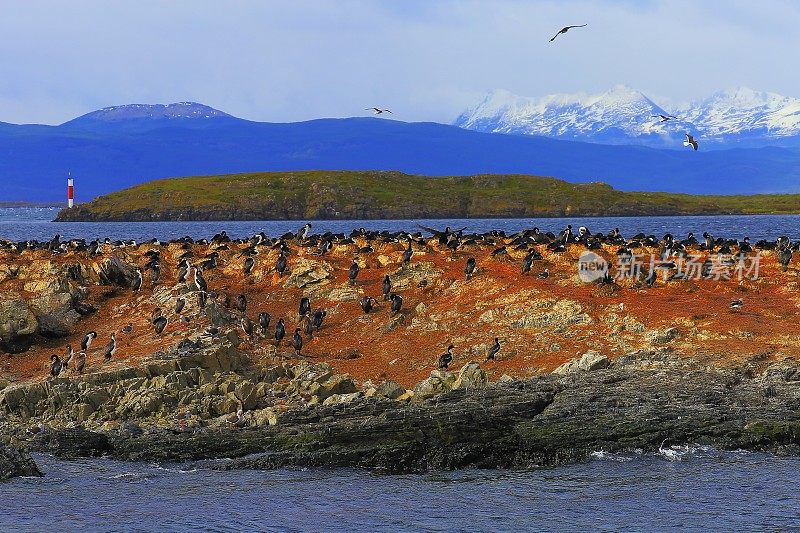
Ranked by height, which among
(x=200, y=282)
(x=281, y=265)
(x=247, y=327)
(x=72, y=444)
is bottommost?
(x=72, y=444)

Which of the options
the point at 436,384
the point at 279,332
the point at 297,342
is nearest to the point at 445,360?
the point at 436,384

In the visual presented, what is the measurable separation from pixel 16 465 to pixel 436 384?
37.2 ft

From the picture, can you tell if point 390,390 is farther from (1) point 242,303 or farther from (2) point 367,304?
(1) point 242,303

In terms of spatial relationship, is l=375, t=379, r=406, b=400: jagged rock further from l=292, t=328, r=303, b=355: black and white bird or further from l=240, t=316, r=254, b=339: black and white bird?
l=240, t=316, r=254, b=339: black and white bird

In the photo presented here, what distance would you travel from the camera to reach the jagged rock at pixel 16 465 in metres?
25.7

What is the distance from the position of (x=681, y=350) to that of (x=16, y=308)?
890 inches

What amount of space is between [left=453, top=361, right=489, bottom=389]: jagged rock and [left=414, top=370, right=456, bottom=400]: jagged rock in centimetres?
20

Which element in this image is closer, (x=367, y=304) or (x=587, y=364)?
(x=587, y=364)

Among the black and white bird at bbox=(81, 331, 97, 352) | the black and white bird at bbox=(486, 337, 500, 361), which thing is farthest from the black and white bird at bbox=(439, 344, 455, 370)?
the black and white bird at bbox=(81, 331, 97, 352)

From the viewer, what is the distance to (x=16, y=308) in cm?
3866

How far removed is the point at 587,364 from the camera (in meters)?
31.1

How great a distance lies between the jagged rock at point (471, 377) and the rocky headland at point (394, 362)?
0.06 m

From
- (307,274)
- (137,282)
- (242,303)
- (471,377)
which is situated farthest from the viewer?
(307,274)

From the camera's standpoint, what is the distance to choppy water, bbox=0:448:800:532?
22469mm
